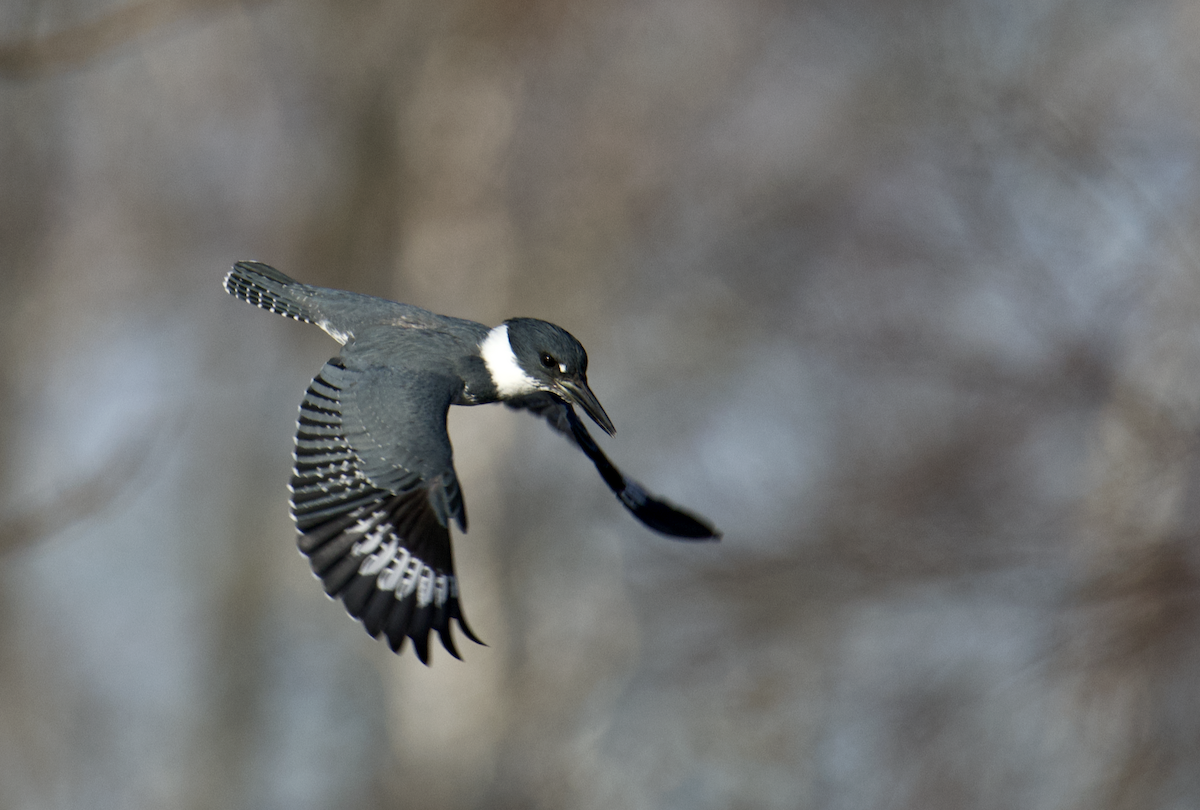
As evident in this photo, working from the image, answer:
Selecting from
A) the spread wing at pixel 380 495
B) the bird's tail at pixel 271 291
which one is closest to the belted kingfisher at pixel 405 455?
the spread wing at pixel 380 495

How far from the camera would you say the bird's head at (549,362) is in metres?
1.64

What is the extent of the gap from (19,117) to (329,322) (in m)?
6.68

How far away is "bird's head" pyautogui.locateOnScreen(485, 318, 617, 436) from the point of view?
1.64m

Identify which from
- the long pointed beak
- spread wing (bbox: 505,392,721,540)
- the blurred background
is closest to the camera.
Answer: the long pointed beak

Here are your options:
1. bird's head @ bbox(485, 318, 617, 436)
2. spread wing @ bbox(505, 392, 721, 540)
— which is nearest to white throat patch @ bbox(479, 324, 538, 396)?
bird's head @ bbox(485, 318, 617, 436)

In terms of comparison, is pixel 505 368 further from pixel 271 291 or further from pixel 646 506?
pixel 271 291

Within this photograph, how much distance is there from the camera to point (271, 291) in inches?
78.5

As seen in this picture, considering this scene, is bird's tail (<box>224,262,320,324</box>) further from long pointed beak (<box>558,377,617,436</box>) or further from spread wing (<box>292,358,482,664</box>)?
long pointed beak (<box>558,377,617,436</box>)

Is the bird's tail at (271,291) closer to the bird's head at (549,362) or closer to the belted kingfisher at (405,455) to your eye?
the belted kingfisher at (405,455)

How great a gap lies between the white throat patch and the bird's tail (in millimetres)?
374

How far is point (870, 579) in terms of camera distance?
5980 millimetres

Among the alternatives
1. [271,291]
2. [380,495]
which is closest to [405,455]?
[380,495]

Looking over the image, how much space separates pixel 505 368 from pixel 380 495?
27cm

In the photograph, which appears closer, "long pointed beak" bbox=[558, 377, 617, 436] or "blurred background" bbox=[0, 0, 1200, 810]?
"long pointed beak" bbox=[558, 377, 617, 436]
